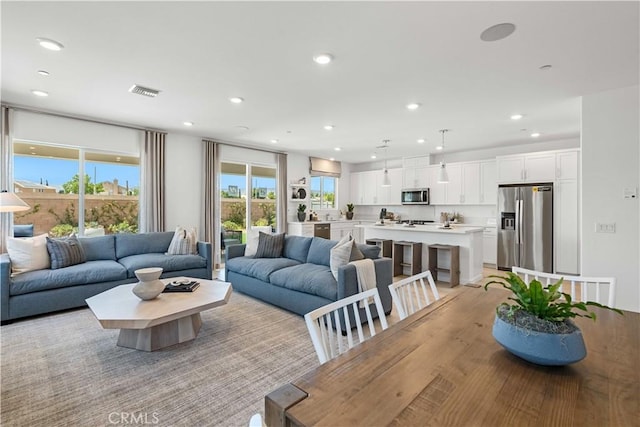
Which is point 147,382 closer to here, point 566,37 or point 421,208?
point 566,37

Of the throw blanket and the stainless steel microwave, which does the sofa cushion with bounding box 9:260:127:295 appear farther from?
the stainless steel microwave

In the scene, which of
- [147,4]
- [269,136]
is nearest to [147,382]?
[147,4]

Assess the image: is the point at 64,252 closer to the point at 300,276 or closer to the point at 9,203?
the point at 9,203

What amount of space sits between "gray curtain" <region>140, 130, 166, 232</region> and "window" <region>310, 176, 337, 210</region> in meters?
4.07

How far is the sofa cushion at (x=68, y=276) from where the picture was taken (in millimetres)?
3311

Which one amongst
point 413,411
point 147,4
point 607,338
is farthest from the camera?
point 147,4

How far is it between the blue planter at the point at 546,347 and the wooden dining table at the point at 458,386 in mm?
52

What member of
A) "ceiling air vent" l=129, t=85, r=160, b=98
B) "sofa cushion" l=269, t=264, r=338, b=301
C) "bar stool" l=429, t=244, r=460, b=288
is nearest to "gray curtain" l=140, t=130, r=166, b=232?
"ceiling air vent" l=129, t=85, r=160, b=98

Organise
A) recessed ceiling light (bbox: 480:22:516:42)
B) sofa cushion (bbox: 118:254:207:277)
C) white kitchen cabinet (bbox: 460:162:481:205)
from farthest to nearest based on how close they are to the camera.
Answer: white kitchen cabinet (bbox: 460:162:481:205) < sofa cushion (bbox: 118:254:207:277) < recessed ceiling light (bbox: 480:22:516:42)

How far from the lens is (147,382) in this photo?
220cm

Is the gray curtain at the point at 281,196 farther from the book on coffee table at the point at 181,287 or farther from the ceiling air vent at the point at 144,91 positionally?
the book on coffee table at the point at 181,287

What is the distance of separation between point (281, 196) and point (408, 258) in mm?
3437

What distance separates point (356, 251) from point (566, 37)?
2.62 metres

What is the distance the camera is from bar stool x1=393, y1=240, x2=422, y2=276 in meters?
5.29
